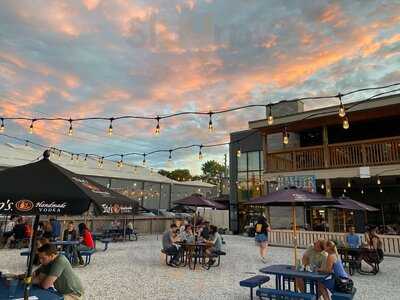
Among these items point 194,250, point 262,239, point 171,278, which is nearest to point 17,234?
point 194,250

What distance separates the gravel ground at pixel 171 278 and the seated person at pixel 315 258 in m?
1.16

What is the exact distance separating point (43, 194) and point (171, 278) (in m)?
5.71

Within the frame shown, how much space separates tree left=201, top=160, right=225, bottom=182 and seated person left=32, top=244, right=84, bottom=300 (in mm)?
72297

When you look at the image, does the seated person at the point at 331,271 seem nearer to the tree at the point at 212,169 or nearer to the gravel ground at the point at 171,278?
the gravel ground at the point at 171,278

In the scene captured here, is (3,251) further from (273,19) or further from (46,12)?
(273,19)

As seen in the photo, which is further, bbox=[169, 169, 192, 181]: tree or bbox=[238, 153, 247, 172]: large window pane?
bbox=[169, 169, 192, 181]: tree

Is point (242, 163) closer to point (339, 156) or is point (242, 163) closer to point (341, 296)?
point (339, 156)

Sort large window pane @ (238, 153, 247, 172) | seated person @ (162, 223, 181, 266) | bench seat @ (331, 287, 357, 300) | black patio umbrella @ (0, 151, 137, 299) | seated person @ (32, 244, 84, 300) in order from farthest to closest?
1. large window pane @ (238, 153, 247, 172)
2. seated person @ (162, 223, 181, 266)
3. bench seat @ (331, 287, 357, 300)
4. seated person @ (32, 244, 84, 300)
5. black patio umbrella @ (0, 151, 137, 299)

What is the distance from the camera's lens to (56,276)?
391cm

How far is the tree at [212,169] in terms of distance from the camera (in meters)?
77.2

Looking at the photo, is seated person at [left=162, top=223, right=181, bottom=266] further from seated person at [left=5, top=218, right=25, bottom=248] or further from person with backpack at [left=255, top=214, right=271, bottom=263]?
seated person at [left=5, top=218, right=25, bottom=248]

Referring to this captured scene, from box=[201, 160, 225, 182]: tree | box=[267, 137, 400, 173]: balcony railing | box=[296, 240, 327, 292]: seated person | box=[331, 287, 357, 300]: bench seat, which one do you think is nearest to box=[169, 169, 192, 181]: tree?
box=[201, 160, 225, 182]: tree

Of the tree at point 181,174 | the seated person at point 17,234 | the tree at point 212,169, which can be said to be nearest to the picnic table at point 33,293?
the seated person at point 17,234

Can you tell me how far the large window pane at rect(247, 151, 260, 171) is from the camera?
23078 mm
